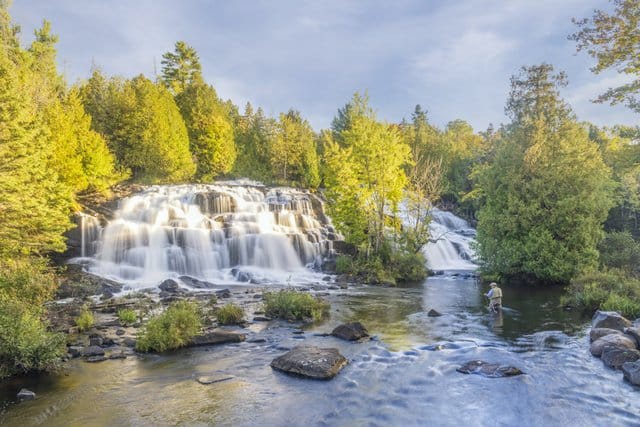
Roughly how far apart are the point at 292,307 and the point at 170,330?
18.9ft

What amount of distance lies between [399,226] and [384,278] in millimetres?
4957

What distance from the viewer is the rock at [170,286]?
23891mm

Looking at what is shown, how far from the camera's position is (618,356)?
1192cm

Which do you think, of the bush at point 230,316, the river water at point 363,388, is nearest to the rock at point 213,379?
the river water at point 363,388

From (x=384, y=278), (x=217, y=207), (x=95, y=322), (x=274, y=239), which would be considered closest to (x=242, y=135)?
(x=217, y=207)

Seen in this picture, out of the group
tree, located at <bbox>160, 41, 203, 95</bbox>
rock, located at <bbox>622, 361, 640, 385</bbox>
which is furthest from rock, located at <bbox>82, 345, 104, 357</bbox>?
tree, located at <bbox>160, 41, 203, 95</bbox>

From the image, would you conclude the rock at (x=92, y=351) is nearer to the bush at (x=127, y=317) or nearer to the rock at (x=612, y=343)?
the bush at (x=127, y=317)

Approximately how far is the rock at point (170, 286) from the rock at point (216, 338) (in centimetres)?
984

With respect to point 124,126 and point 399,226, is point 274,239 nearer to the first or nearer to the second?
point 399,226

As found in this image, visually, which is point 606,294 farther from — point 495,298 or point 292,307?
point 292,307

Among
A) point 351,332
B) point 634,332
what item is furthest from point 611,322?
point 351,332

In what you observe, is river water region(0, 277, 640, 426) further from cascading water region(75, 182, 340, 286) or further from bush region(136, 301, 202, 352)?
cascading water region(75, 182, 340, 286)

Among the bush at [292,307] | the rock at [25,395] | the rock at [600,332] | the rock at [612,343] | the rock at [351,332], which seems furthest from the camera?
the bush at [292,307]

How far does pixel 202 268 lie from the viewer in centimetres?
2969
